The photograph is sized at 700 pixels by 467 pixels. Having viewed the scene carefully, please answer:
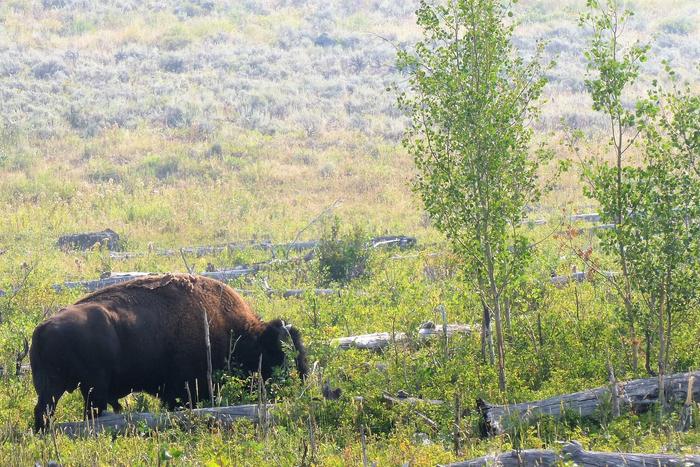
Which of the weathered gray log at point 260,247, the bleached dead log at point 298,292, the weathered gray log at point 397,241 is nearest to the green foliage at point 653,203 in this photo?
the bleached dead log at point 298,292

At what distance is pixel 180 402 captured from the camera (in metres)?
9.52

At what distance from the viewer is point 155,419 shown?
862 centimetres

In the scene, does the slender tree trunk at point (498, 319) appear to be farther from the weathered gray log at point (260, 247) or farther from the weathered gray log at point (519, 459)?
the weathered gray log at point (260, 247)

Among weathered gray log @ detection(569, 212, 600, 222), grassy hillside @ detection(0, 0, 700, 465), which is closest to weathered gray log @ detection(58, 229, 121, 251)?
grassy hillside @ detection(0, 0, 700, 465)

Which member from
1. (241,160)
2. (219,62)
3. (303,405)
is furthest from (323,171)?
(303,405)

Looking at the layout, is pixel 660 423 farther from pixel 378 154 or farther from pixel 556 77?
pixel 556 77

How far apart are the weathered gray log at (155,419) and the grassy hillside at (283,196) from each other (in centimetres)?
17

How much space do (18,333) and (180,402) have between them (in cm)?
296

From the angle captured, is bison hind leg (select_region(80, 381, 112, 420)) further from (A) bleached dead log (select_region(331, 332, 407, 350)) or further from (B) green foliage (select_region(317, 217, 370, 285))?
(B) green foliage (select_region(317, 217, 370, 285))

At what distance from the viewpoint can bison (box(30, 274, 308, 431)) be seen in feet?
29.2

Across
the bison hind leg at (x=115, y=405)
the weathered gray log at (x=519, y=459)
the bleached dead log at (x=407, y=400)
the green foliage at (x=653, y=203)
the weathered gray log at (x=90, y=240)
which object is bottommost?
the weathered gray log at (x=90, y=240)

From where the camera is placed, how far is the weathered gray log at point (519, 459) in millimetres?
5980

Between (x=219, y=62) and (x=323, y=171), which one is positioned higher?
(x=219, y=62)

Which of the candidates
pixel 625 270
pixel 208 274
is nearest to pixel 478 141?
pixel 625 270
